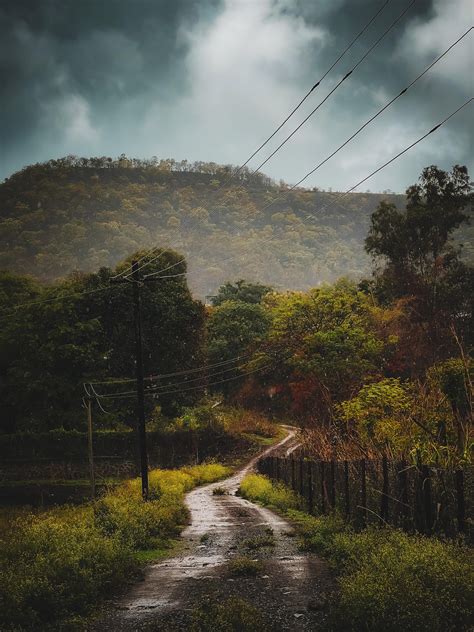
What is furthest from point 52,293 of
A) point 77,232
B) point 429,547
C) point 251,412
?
point 77,232

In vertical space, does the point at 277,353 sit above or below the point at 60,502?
above

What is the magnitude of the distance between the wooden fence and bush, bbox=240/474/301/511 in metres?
4.60

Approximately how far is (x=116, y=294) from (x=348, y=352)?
894 inches

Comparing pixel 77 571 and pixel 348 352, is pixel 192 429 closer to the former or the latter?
pixel 348 352

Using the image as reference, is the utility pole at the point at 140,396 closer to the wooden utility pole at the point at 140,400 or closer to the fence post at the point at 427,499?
the wooden utility pole at the point at 140,400

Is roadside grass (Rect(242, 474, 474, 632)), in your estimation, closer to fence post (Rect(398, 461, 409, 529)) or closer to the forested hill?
fence post (Rect(398, 461, 409, 529))

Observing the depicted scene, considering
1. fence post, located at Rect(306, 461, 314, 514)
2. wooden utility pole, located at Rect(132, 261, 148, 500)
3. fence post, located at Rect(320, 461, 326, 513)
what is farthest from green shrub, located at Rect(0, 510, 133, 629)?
wooden utility pole, located at Rect(132, 261, 148, 500)

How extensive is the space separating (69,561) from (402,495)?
247 inches

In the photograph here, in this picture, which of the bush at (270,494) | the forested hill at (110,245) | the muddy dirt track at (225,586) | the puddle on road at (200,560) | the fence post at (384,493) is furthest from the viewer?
the forested hill at (110,245)

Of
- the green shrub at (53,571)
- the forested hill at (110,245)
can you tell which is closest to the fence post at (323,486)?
the green shrub at (53,571)

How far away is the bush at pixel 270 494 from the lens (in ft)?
74.0

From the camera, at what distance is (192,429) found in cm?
5159

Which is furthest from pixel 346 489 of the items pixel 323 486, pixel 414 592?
pixel 414 592

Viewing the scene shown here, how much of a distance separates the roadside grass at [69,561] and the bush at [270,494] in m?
7.39
